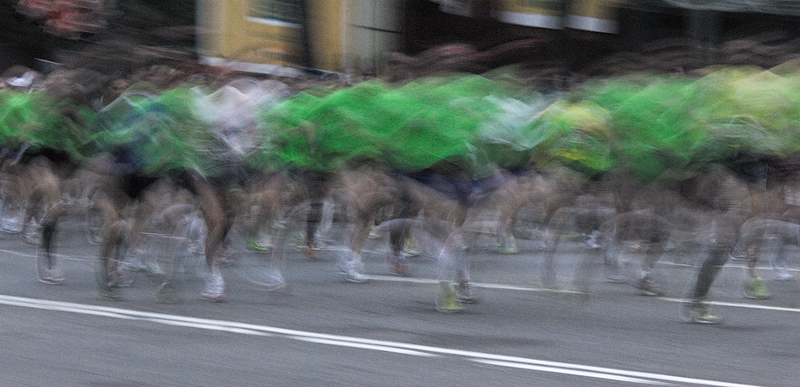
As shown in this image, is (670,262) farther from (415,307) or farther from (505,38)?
(505,38)

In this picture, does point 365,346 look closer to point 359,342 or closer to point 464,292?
point 359,342

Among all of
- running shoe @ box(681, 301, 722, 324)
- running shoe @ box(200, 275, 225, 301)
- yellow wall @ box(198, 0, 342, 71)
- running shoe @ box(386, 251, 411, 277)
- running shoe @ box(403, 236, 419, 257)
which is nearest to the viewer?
running shoe @ box(681, 301, 722, 324)

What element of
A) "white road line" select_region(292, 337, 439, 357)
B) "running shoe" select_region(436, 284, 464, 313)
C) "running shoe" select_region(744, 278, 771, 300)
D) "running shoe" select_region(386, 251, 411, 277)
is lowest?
"white road line" select_region(292, 337, 439, 357)

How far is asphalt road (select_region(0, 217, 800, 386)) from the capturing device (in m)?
7.16

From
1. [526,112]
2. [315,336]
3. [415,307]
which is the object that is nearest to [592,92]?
[526,112]

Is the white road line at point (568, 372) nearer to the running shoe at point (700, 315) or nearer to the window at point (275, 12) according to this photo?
the running shoe at point (700, 315)

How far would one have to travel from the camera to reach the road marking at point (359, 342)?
7180 mm

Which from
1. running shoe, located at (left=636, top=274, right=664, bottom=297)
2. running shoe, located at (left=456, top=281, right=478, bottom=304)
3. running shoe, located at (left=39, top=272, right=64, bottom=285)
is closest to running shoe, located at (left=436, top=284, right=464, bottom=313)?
running shoe, located at (left=456, top=281, right=478, bottom=304)

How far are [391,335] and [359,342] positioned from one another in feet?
1.20

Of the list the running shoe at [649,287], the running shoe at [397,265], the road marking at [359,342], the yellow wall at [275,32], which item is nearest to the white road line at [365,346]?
the road marking at [359,342]

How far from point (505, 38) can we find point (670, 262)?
10.7 meters

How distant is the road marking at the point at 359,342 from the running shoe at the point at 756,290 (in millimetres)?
3686

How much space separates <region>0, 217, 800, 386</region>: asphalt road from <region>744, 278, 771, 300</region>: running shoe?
10 cm

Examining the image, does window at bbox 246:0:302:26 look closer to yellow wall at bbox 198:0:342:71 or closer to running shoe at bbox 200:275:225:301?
yellow wall at bbox 198:0:342:71
